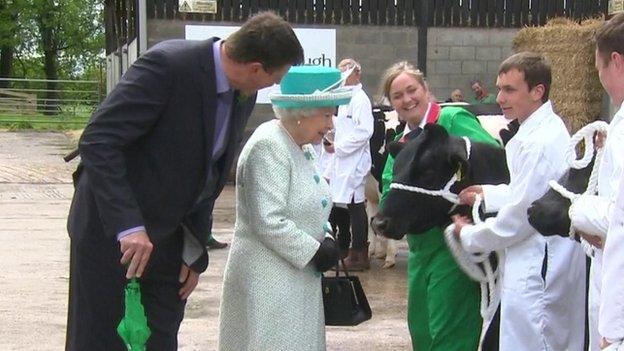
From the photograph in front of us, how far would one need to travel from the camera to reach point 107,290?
3738 mm

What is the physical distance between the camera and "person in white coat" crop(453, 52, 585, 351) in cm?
417

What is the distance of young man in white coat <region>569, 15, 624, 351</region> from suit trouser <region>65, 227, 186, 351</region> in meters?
1.51

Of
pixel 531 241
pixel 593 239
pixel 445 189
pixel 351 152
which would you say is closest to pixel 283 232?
pixel 445 189

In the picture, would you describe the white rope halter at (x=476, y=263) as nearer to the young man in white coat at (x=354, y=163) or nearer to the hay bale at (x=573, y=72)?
the young man in white coat at (x=354, y=163)

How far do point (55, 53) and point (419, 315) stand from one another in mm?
49345

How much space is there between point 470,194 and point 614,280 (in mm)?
1729

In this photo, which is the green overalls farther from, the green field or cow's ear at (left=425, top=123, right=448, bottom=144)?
the green field

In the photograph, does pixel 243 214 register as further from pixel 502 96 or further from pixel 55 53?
pixel 55 53

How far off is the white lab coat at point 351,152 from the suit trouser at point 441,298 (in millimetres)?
4488

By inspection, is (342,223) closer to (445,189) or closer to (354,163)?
(354,163)

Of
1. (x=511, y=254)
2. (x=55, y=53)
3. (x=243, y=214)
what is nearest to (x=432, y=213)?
(x=511, y=254)

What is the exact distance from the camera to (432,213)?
14.6 feet

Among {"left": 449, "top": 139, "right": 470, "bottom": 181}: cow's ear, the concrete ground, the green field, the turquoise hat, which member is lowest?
the green field

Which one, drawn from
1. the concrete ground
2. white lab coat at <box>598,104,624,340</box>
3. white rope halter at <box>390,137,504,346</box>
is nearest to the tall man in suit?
white rope halter at <box>390,137,504,346</box>
